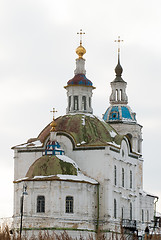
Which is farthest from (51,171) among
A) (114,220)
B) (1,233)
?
(1,233)

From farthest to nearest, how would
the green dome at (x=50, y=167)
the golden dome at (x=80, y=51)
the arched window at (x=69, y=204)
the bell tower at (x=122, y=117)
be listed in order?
the bell tower at (x=122, y=117) < the golden dome at (x=80, y=51) < the green dome at (x=50, y=167) < the arched window at (x=69, y=204)

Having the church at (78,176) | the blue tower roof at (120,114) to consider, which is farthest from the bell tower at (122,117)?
the church at (78,176)

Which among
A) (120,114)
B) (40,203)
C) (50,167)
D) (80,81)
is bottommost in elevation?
(40,203)

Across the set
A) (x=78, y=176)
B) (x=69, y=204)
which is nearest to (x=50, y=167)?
(x=78, y=176)

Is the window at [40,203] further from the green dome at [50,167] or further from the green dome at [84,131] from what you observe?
the green dome at [84,131]

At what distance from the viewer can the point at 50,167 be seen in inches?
2286

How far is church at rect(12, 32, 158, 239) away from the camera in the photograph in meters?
57.4

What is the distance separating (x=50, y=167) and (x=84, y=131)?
5.00 meters

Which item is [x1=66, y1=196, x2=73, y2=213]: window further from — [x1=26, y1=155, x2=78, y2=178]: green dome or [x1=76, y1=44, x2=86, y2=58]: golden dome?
[x1=76, y1=44, x2=86, y2=58]: golden dome

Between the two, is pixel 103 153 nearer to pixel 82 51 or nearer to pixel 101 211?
pixel 101 211

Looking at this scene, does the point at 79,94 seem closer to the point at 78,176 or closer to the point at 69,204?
the point at 78,176

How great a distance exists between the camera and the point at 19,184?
59.1 meters

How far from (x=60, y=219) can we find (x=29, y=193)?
8.88 feet

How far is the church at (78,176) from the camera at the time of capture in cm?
5744
